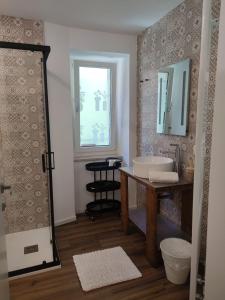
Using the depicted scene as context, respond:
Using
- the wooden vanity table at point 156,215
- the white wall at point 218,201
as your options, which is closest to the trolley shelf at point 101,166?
the wooden vanity table at point 156,215

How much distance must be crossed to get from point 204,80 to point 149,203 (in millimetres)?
1190

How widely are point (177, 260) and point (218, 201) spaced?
94 cm

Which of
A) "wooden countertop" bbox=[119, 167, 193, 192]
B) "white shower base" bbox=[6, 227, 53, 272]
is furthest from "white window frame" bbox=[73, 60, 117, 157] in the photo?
"wooden countertop" bbox=[119, 167, 193, 192]

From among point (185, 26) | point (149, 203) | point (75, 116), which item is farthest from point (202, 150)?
point (75, 116)

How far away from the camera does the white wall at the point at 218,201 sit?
3.55 ft

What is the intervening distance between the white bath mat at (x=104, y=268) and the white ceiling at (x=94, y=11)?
248 centimetres

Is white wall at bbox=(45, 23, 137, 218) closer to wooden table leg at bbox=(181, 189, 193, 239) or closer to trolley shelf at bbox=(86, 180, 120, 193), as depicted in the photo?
trolley shelf at bbox=(86, 180, 120, 193)

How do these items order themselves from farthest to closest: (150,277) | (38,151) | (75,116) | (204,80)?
1. (75,116)
2. (38,151)
3. (150,277)
4. (204,80)

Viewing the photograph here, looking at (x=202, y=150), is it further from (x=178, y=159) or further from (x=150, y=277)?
(x=150, y=277)

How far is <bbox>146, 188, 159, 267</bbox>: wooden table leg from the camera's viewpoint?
2049 millimetres

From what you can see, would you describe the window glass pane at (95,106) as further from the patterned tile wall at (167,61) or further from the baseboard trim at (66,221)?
the baseboard trim at (66,221)

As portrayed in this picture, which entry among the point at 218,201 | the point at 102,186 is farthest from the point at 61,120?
the point at 218,201

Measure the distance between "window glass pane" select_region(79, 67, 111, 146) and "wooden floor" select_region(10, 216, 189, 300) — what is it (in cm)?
148

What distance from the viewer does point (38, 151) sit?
2.72m
